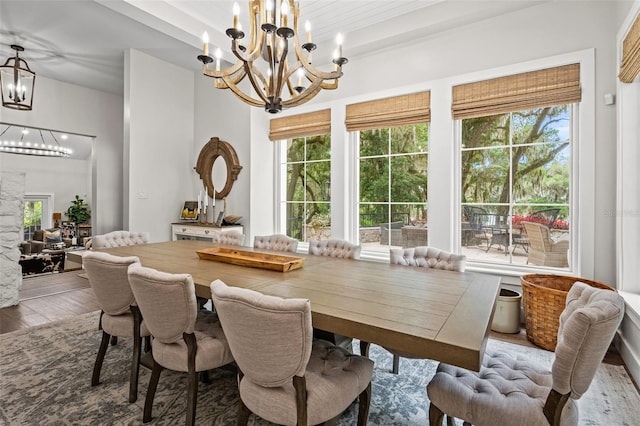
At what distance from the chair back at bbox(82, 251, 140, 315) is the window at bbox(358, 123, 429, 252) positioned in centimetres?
266

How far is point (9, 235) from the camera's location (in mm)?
3539

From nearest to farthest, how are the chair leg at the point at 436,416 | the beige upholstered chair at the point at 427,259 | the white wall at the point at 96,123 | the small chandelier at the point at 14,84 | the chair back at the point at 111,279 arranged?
1. the chair leg at the point at 436,416
2. the chair back at the point at 111,279
3. the beige upholstered chair at the point at 427,259
4. the small chandelier at the point at 14,84
5. the white wall at the point at 96,123

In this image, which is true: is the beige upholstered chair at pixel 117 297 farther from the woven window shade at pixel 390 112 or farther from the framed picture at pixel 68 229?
the framed picture at pixel 68 229

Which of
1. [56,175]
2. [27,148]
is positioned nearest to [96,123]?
[27,148]

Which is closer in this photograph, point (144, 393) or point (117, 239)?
point (144, 393)

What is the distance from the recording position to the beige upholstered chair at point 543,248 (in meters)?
2.82

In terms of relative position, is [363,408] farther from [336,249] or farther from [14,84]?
[14,84]

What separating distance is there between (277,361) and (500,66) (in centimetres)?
321

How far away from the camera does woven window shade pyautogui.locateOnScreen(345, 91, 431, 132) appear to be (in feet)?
11.0

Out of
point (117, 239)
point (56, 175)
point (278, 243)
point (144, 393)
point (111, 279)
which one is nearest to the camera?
point (111, 279)

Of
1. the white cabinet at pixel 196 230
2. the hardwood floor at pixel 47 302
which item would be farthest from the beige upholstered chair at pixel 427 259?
the hardwood floor at pixel 47 302

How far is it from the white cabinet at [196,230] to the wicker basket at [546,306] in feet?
10.8

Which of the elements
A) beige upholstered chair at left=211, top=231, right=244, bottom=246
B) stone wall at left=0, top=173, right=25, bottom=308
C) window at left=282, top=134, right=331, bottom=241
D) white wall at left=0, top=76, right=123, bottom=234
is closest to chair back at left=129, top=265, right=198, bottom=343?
beige upholstered chair at left=211, top=231, right=244, bottom=246

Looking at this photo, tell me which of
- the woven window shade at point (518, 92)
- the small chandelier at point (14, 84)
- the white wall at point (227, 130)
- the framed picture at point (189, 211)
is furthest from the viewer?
the framed picture at point (189, 211)
